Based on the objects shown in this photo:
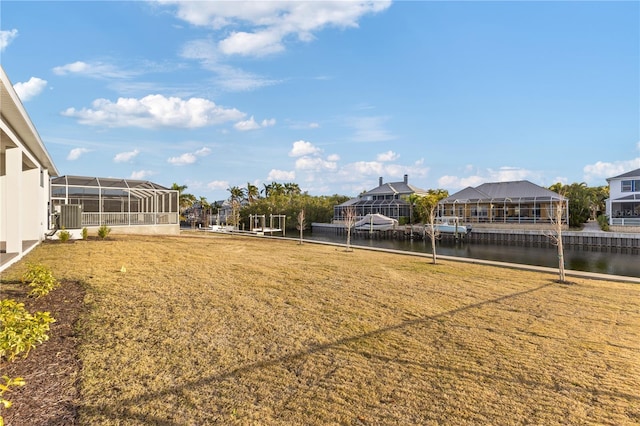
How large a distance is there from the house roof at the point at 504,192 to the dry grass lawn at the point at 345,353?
36514mm

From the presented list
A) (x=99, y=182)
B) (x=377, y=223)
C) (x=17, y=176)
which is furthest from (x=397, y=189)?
(x=17, y=176)

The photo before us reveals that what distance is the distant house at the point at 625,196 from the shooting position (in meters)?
35.5

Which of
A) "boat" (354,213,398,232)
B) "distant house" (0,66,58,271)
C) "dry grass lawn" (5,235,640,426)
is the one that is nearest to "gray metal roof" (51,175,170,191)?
"distant house" (0,66,58,271)

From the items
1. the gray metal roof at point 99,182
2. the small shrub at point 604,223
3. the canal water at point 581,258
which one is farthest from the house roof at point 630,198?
the gray metal roof at point 99,182

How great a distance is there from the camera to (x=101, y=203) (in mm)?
23250

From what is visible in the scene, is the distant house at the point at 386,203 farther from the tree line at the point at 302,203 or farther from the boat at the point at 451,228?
the boat at the point at 451,228

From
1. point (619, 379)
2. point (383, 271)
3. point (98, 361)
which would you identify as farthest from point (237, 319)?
point (383, 271)

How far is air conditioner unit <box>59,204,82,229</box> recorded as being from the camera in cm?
1909

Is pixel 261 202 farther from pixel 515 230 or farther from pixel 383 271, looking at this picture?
pixel 383 271

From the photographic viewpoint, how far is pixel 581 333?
6062 millimetres

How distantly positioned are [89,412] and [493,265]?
46.5ft

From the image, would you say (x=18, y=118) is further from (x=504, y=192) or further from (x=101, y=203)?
(x=504, y=192)

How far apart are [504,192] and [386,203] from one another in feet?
49.5

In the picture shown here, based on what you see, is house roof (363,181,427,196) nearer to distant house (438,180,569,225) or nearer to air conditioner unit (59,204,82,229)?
distant house (438,180,569,225)
